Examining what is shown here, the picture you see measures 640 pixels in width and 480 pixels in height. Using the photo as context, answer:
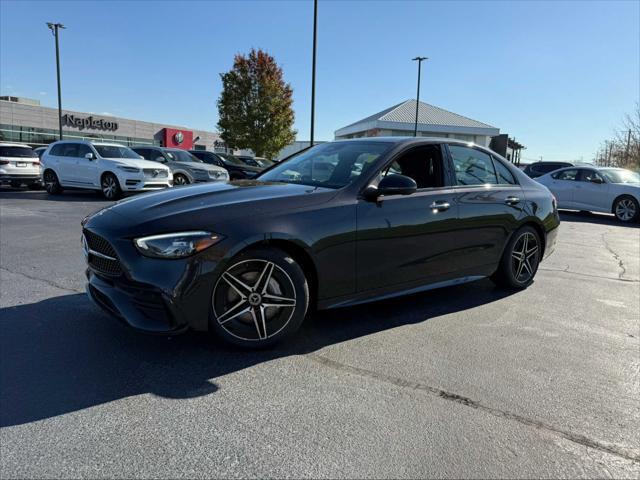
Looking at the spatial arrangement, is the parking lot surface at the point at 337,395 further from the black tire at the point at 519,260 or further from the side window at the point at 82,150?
the side window at the point at 82,150

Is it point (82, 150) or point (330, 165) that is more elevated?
point (82, 150)

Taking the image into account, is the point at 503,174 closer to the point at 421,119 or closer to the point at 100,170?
the point at 100,170

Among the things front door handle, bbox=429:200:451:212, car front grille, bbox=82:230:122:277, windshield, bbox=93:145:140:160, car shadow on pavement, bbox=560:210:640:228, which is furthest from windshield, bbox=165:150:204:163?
front door handle, bbox=429:200:451:212

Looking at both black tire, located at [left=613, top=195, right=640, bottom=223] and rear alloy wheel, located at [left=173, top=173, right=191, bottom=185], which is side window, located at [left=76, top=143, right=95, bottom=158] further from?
black tire, located at [left=613, top=195, right=640, bottom=223]

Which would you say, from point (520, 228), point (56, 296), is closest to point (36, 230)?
point (56, 296)

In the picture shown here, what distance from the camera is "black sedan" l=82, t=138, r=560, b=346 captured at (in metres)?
3.02

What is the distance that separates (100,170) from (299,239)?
41.8 ft

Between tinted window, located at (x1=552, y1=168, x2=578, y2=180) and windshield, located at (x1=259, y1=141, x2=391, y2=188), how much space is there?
1200 cm

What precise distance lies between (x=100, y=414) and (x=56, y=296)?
2406mm

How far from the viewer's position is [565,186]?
14.2 meters

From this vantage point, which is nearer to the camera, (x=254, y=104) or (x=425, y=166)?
(x=425, y=166)

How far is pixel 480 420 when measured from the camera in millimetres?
2602

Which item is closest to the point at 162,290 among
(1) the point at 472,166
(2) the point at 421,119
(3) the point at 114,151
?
(1) the point at 472,166

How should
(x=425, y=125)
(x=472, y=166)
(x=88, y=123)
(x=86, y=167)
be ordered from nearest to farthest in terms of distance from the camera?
(x=472, y=166)
(x=86, y=167)
(x=425, y=125)
(x=88, y=123)
